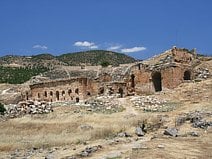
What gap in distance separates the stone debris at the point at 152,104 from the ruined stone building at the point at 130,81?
20.2 feet

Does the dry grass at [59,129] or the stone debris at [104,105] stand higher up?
the stone debris at [104,105]

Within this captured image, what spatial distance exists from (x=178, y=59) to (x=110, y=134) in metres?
20.0

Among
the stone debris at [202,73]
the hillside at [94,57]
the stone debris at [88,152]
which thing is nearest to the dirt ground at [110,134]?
the stone debris at [88,152]

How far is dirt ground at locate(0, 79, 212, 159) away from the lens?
1867 centimetres

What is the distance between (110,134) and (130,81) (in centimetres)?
2086

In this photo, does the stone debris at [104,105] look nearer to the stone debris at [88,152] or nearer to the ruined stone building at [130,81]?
the ruined stone building at [130,81]

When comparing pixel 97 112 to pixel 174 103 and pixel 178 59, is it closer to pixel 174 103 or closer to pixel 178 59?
pixel 174 103

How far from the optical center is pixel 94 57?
117375 millimetres

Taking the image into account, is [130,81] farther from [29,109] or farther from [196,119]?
[196,119]

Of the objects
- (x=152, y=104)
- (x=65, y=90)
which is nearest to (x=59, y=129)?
(x=152, y=104)

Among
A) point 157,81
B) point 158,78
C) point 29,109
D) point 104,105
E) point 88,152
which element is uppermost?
point 158,78

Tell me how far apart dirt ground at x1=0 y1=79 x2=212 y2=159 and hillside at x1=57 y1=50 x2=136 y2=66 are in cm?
7561

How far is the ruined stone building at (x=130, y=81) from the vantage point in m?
42.9

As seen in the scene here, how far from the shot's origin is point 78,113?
3388 centimetres
